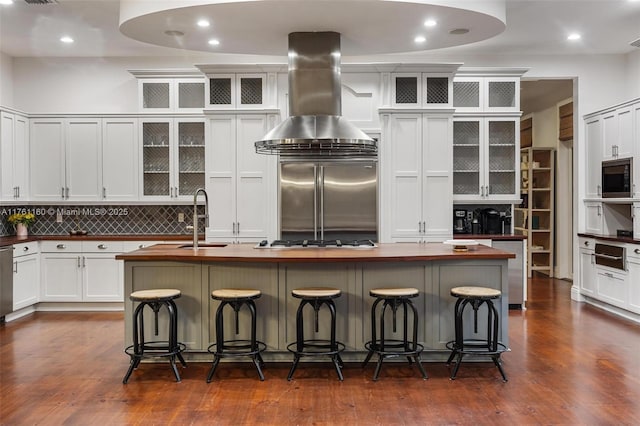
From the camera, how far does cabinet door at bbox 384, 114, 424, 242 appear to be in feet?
21.4

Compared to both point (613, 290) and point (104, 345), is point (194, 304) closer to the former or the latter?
point (104, 345)

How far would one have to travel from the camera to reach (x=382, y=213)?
21.3ft

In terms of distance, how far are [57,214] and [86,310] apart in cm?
141

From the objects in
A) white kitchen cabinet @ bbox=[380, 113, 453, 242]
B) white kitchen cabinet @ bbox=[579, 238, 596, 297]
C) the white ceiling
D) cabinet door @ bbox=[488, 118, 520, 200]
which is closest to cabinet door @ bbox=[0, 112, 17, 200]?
the white ceiling

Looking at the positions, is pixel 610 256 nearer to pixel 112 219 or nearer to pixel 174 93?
pixel 174 93

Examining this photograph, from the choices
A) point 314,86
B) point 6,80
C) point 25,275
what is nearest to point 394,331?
point 314,86

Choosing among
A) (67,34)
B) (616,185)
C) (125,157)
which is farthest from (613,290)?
(67,34)

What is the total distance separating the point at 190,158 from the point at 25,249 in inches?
85.5

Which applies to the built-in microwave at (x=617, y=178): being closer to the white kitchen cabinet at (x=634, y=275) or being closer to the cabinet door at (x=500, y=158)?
the white kitchen cabinet at (x=634, y=275)

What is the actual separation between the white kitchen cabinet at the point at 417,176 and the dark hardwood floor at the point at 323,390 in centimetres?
180

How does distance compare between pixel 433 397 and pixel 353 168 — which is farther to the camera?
pixel 353 168

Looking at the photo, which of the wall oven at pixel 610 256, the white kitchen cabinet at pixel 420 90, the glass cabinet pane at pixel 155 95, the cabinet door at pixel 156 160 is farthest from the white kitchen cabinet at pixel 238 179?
the wall oven at pixel 610 256

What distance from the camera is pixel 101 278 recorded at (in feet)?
21.9

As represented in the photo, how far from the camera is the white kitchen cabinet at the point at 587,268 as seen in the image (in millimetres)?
6867
